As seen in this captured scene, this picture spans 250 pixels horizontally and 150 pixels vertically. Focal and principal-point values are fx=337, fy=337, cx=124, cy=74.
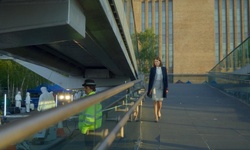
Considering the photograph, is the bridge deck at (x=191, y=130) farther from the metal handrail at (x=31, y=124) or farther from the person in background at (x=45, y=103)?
the metal handrail at (x=31, y=124)

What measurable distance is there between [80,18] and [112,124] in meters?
5.61

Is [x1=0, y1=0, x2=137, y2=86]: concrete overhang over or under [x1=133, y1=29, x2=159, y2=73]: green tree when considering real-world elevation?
under

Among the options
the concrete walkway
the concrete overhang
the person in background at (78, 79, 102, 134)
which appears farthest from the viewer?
the concrete overhang

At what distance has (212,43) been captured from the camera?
6669 cm

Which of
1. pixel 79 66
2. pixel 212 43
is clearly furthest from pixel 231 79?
pixel 212 43

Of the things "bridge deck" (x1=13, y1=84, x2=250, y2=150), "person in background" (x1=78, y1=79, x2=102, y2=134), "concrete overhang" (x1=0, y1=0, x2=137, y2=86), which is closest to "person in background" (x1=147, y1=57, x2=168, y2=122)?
"bridge deck" (x1=13, y1=84, x2=250, y2=150)

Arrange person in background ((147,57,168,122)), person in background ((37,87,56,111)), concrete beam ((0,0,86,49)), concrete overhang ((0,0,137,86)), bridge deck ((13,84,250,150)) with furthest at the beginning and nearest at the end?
person in background ((147,57,168,122))
concrete overhang ((0,0,137,86))
concrete beam ((0,0,86,49))
bridge deck ((13,84,250,150))
person in background ((37,87,56,111))

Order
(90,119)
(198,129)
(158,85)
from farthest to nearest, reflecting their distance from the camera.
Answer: (158,85)
(198,129)
(90,119)

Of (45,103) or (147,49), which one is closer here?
(45,103)

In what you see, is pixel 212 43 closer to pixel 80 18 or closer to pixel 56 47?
pixel 56 47

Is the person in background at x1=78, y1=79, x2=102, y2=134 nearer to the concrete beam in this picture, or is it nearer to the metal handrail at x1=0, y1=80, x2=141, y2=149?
the metal handrail at x1=0, y1=80, x2=141, y2=149

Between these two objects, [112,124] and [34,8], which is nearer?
[112,124]

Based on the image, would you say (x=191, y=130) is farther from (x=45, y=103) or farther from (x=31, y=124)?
(x=31, y=124)

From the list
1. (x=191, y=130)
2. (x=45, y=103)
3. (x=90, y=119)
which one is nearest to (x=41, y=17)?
(x=45, y=103)
